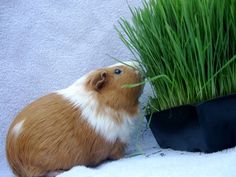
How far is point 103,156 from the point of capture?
0.77m

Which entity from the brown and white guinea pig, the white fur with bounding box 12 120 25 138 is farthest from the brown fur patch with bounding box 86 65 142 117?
the white fur with bounding box 12 120 25 138

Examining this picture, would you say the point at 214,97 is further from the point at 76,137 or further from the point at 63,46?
the point at 63,46

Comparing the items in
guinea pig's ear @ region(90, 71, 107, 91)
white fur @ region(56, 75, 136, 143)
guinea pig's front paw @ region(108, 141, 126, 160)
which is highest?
guinea pig's ear @ region(90, 71, 107, 91)

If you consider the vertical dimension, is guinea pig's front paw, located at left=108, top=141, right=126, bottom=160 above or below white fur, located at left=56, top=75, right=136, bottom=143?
below

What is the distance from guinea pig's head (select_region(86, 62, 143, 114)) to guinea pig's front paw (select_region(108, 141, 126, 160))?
70 mm

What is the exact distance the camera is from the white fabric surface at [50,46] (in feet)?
3.14

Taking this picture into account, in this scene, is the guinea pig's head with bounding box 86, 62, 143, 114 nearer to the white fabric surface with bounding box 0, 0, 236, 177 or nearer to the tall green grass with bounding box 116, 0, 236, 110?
the tall green grass with bounding box 116, 0, 236, 110

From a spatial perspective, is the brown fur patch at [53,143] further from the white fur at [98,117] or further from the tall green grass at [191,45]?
the tall green grass at [191,45]

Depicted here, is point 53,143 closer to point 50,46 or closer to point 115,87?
point 115,87

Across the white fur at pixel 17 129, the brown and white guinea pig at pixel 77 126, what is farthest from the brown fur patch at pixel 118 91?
the white fur at pixel 17 129

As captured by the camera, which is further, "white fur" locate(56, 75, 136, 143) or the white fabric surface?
the white fabric surface

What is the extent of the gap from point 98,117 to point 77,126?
45mm

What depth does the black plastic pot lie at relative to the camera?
27.0 inches

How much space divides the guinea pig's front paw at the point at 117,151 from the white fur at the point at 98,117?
0.01 m
